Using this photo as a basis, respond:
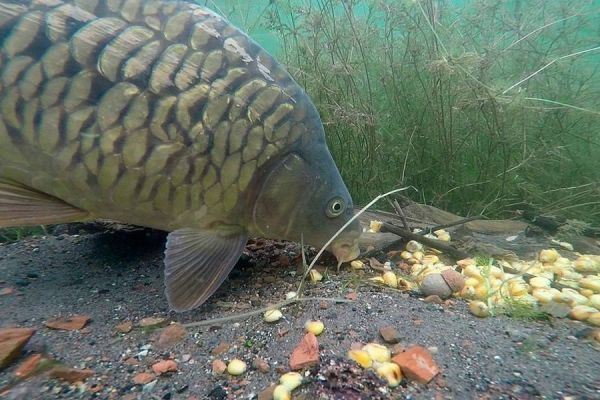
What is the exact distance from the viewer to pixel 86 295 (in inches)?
122

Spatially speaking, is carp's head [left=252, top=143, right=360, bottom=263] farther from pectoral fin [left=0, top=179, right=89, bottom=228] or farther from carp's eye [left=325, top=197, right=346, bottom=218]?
pectoral fin [left=0, top=179, right=89, bottom=228]

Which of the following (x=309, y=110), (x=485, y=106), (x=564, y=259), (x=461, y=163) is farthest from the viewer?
(x=461, y=163)

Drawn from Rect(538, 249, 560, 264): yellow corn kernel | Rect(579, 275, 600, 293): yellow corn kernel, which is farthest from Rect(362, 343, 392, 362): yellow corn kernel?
Rect(538, 249, 560, 264): yellow corn kernel

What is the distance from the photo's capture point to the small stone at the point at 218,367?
2.17 metres

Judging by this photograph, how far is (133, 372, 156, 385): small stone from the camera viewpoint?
2.10 meters

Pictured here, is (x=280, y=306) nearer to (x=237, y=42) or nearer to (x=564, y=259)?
(x=237, y=42)

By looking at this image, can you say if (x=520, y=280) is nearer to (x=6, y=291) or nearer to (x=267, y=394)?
(x=267, y=394)

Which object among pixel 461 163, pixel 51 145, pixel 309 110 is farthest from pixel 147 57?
pixel 461 163

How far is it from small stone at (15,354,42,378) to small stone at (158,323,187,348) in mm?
597

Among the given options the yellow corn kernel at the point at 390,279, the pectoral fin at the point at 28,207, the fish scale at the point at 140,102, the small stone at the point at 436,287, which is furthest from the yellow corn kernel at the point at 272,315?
the pectoral fin at the point at 28,207

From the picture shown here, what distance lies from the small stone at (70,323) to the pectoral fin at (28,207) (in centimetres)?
64

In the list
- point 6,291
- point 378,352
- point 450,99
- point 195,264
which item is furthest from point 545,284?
point 6,291

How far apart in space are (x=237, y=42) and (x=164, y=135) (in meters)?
0.82

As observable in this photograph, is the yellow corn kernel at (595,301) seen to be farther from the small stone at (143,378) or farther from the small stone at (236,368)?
the small stone at (143,378)
